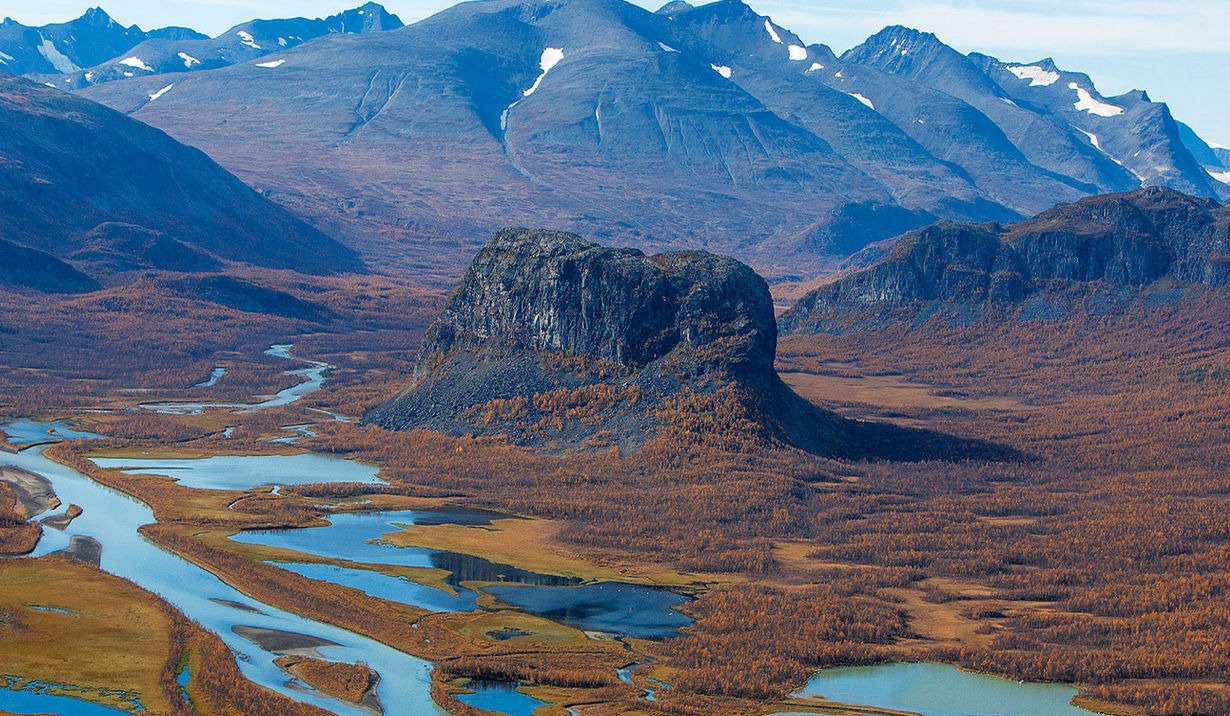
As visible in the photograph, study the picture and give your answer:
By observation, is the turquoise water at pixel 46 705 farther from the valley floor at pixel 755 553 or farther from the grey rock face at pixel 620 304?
the grey rock face at pixel 620 304

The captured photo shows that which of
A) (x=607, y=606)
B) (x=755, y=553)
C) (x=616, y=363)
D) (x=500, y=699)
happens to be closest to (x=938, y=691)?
(x=500, y=699)

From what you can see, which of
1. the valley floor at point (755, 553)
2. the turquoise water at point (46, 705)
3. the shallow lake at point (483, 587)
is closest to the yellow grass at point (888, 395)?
the valley floor at point (755, 553)

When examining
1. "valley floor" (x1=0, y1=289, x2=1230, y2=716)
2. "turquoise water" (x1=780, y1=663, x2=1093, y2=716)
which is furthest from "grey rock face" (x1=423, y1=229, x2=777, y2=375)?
"turquoise water" (x1=780, y1=663, x2=1093, y2=716)

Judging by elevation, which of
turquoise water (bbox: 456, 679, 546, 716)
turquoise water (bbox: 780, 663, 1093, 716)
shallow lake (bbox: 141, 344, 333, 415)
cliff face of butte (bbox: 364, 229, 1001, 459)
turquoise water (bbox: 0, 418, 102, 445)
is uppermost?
cliff face of butte (bbox: 364, 229, 1001, 459)

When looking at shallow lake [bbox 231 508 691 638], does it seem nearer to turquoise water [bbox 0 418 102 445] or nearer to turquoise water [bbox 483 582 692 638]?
turquoise water [bbox 483 582 692 638]

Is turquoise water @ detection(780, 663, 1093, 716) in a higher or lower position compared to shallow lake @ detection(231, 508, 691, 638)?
higher

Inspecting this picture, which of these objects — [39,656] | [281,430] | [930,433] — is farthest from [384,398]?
[39,656]
